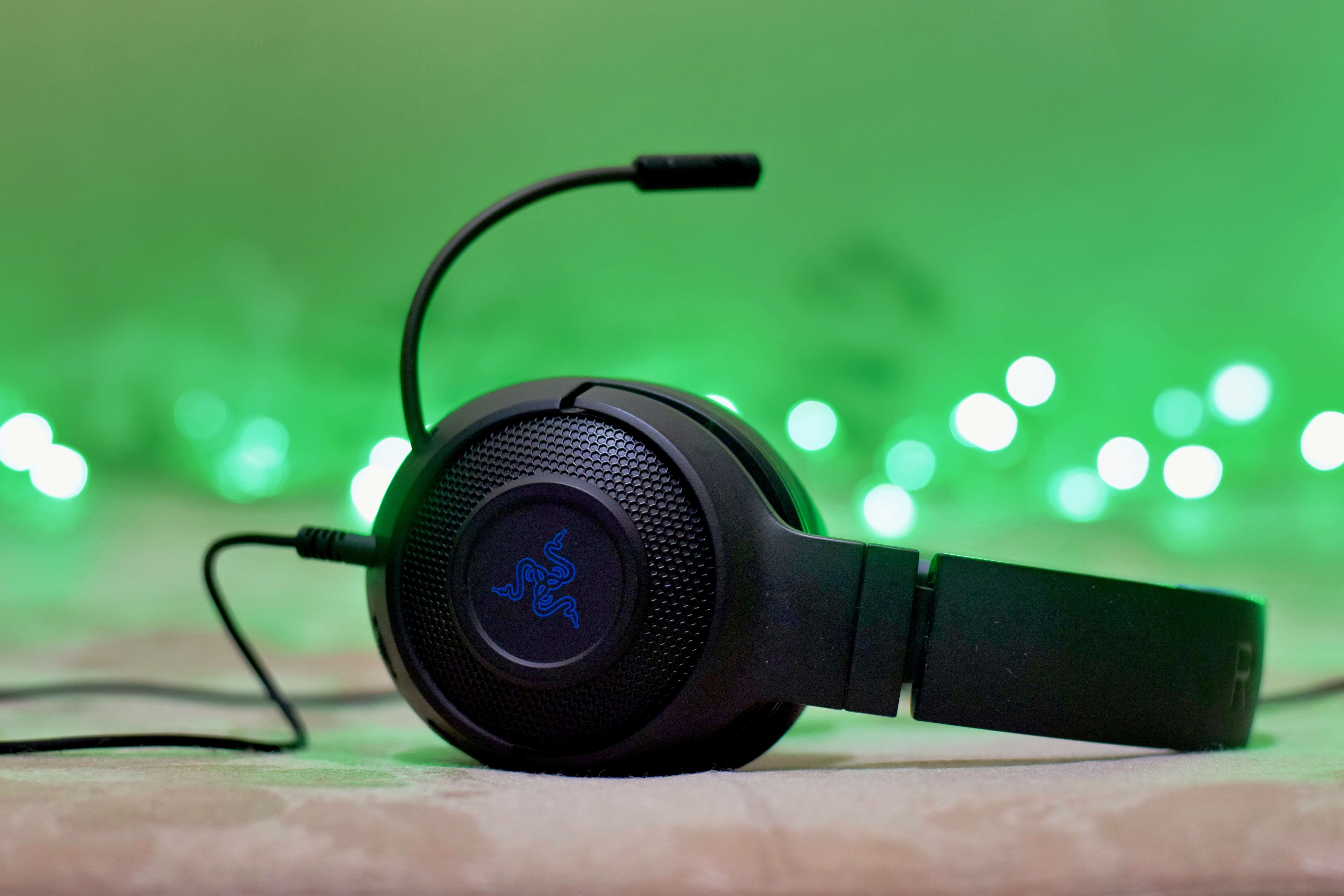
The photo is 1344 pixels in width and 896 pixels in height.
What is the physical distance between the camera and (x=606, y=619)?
0.56m

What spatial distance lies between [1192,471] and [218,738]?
1359mm

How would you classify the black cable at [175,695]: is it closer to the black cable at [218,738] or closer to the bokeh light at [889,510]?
the black cable at [218,738]

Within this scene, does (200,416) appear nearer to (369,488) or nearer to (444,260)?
(369,488)

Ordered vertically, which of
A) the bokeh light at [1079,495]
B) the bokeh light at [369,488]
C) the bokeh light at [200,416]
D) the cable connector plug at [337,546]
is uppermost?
the bokeh light at [1079,495]

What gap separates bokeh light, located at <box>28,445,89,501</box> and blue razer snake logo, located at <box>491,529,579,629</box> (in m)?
1.14

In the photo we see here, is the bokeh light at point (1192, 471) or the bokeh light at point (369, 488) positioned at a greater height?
the bokeh light at point (1192, 471)

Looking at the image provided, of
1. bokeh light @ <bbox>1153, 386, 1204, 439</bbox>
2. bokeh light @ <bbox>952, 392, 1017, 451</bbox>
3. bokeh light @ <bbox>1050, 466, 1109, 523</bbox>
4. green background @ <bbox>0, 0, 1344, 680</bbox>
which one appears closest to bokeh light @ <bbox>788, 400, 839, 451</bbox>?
green background @ <bbox>0, 0, 1344, 680</bbox>

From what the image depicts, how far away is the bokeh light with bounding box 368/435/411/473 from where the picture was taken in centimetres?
141

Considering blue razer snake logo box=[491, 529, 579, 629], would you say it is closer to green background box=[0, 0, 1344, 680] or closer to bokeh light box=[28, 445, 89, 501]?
green background box=[0, 0, 1344, 680]

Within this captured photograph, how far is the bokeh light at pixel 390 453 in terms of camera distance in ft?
4.62

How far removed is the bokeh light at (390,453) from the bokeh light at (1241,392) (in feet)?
3.86

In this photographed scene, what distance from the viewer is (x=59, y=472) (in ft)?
4.69

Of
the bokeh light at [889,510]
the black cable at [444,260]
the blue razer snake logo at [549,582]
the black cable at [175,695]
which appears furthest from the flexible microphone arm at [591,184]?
the bokeh light at [889,510]

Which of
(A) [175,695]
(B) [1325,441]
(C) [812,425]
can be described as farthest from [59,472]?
(B) [1325,441]
